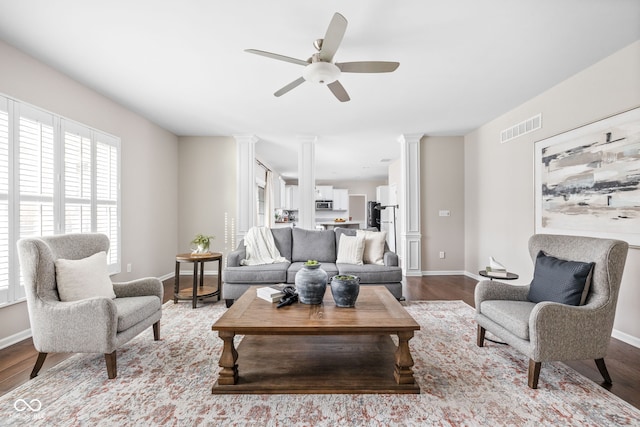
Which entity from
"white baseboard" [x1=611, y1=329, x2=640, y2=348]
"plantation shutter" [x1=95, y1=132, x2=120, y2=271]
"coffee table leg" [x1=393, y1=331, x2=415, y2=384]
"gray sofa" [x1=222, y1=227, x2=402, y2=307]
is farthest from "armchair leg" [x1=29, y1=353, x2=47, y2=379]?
"white baseboard" [x1=611, y1=329, x2=640, y2=348]

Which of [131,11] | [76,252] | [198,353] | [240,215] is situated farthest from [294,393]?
[240,215]

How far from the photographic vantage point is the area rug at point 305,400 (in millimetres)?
1639

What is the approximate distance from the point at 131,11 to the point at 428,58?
241 centimetres

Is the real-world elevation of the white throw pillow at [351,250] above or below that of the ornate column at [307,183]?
below

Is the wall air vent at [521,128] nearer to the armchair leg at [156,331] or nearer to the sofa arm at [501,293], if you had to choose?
the sofa arm at [501,293]

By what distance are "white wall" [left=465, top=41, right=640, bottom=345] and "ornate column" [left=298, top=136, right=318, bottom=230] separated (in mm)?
2755

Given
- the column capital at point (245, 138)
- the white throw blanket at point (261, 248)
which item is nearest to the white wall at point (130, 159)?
the column capital at point (245, 138)

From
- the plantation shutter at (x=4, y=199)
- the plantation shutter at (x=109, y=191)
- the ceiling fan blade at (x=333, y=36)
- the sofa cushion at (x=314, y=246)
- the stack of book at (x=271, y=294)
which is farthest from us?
the sofa cushion at (x=314, y=246)

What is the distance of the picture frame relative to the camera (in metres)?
2.60

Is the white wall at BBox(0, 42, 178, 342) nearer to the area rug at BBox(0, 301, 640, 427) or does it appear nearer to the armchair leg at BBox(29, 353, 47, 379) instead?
the armchair leg at BBox(29, 353, 47, 379)

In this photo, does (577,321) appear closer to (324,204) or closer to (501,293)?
(501,293)

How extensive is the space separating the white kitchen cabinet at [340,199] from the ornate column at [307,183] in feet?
18.8

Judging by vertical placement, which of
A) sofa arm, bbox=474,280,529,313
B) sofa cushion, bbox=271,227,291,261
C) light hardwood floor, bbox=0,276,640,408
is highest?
sofa cushion, bbox=271,227,291,261

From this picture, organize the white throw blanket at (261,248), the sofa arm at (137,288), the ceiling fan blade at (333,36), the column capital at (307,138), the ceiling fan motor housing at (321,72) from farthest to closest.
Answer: the column capital at (307,138) → the white throw blanket at (261,248) → the sofa arm at (137,288) → the ceiling fan motor housing at (321,72) → the ceiling fan blade at (333,36)
